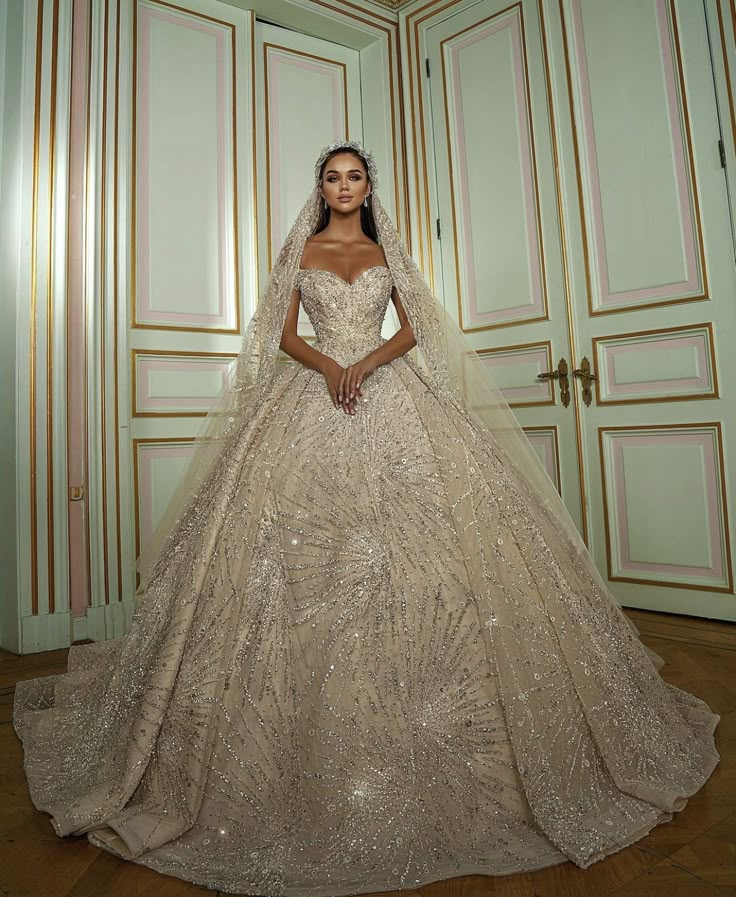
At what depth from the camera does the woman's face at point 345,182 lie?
2029 mm

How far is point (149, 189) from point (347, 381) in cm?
218

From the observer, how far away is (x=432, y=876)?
1121mm

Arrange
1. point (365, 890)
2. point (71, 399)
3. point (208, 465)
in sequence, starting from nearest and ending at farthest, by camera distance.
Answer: point (365, 890) → point (208, 465) → point (71, 399)

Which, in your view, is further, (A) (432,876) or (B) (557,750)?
(B) (557,750)

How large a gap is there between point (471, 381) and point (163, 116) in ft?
7.96

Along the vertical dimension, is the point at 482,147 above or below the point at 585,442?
above

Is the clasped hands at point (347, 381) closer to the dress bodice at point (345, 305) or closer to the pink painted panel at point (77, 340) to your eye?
the dress bodice at point (345, 305)

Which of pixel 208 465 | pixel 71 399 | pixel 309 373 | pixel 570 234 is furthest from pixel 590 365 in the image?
pixel 71 399

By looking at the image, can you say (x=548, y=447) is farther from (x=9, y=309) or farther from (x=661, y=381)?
(x=9, y=309)

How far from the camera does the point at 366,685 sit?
1288 mm

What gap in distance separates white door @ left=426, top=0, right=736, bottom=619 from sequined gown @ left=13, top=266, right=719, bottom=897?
1539 mm

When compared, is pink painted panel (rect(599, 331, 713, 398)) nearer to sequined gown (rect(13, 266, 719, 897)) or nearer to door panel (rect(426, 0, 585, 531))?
door panel (rect(426, 0, 585, 531))

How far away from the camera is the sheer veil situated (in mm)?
1714

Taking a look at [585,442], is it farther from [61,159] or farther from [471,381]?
[61,159]
